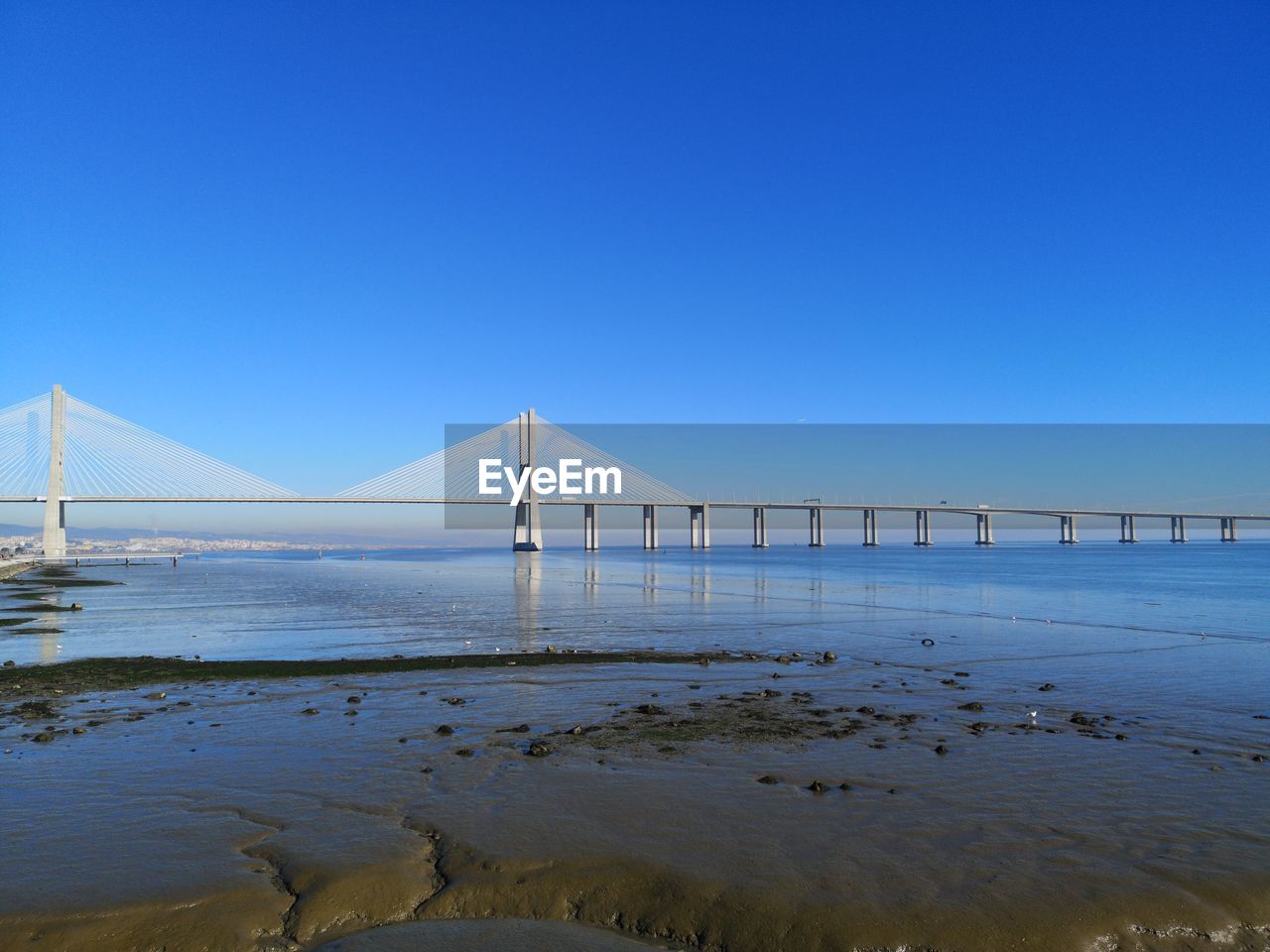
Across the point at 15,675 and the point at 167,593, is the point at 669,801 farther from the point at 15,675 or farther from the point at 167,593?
the point at 167,593

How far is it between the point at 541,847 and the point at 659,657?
514 inches

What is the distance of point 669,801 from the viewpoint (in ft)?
28.3

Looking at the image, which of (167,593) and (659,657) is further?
(167,593)

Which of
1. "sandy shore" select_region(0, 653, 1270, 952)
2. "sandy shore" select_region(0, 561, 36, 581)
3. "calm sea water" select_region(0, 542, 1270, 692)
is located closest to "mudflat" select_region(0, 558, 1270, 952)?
"sandy shore" select_region(0, 653, 1270, 952)

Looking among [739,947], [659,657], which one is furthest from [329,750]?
[659,657]

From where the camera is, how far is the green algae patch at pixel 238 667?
641 inches

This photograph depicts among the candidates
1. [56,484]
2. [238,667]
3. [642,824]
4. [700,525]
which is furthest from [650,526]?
[642,824]

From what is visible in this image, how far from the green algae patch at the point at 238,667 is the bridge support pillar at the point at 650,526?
457 ft

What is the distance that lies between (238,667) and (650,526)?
144 metres

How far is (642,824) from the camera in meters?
7.91

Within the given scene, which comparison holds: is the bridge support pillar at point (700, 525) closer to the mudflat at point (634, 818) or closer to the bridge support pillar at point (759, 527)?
the bridge support pillar at point (759, 527)

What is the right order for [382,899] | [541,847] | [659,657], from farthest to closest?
1. [659,657]
2. [541,847]
3. [382,899]

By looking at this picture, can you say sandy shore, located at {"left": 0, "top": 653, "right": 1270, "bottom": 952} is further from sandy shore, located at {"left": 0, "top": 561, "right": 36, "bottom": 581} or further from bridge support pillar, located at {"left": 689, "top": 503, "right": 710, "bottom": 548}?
bridge support pillar, located at {"left": 689, "top": 503, "right": 710, "bottom": 548}

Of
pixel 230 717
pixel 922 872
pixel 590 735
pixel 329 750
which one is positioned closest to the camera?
pixel 922 872
